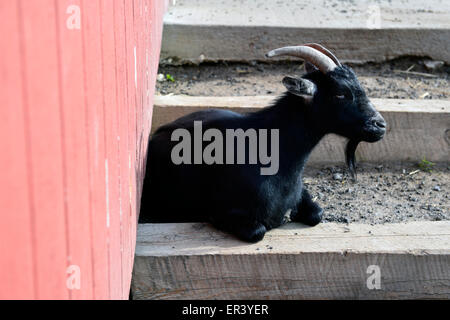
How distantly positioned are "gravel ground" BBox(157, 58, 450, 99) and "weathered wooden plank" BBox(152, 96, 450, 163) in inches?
19.8

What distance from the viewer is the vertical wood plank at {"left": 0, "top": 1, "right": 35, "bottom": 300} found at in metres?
1.04

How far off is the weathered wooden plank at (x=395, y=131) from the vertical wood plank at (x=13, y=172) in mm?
3663

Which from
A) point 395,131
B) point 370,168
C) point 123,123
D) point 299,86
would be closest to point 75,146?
point 123,123

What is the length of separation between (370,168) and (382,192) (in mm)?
405

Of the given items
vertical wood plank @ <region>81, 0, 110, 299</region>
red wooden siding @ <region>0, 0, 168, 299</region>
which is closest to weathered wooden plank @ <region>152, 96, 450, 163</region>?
red wooden siding @ <region>0, 0, 168, 299</region>

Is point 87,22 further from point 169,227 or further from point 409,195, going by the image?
point 409,195

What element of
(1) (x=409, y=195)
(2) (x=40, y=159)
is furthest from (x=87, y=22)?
(1) (x=409, y=195)

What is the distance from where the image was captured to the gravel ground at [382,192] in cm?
410

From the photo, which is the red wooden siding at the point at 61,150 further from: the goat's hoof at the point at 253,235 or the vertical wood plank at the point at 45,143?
the goat's hoof at the point at 253,235

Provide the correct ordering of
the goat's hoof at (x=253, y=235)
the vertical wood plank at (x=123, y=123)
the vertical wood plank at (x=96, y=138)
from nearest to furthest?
the vertical wood plank at (x=96, y=138)
the vertical wood plank at (x=123, y=123)
the goat's hoof at (x=253, y=235)

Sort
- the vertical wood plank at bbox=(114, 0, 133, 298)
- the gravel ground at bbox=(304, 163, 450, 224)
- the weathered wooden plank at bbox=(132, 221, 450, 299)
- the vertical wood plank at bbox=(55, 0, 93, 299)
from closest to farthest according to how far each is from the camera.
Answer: the vertical wood plank at bbox=(55, 0, 93, 299), the vertical wood plank at bbox=(114, 0, 133, 298), the weathered wooden plank at bbox=(132, 221, 450, 299), the gravel ground at bbox=(304, 163, 450, 224)
